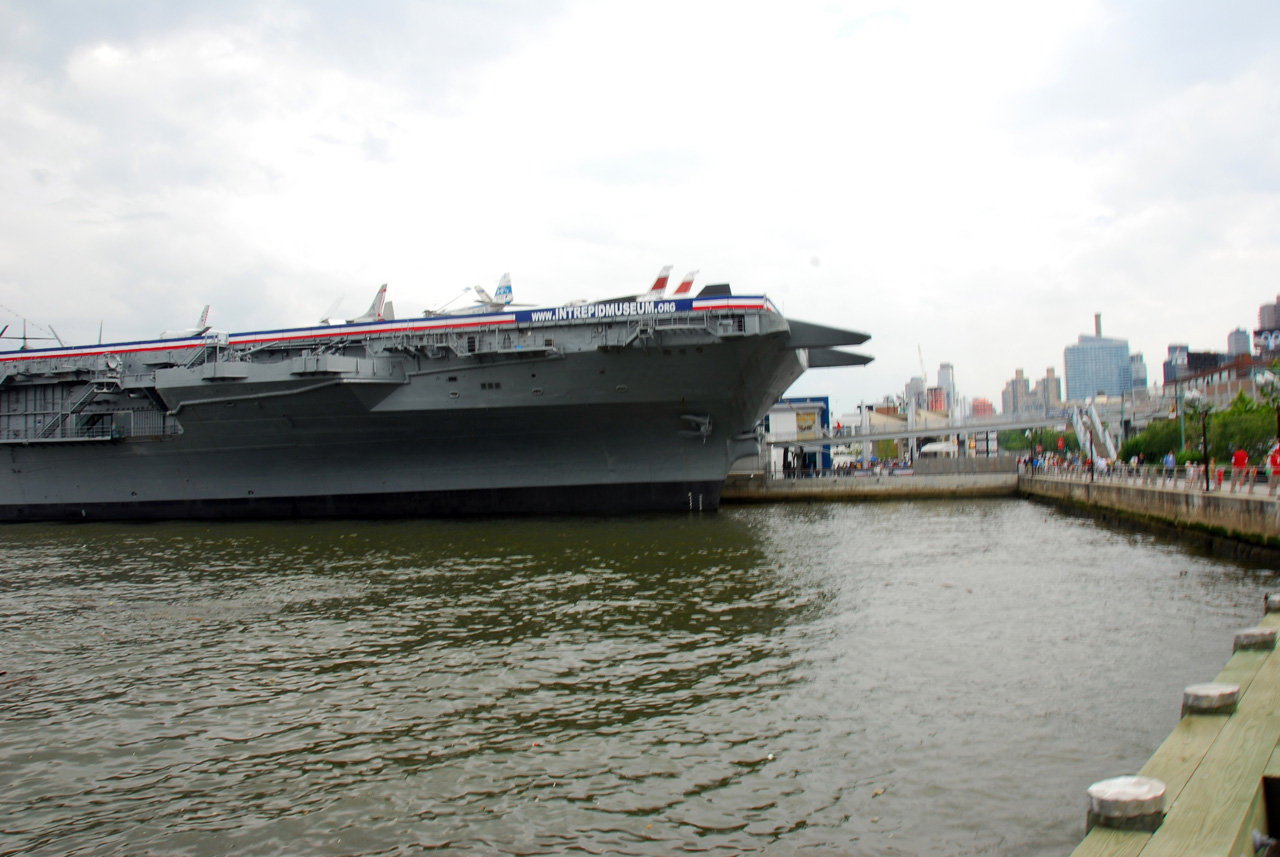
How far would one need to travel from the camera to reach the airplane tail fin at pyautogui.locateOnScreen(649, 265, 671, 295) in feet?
86.6

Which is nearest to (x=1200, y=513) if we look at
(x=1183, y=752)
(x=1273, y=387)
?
(x=1273, y=387)

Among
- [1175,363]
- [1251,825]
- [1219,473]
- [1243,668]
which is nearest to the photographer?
[1251,825]

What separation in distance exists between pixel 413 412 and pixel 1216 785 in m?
23.4

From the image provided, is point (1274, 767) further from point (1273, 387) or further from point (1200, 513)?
point (1273, 387)

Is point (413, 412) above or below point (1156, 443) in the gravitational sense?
above

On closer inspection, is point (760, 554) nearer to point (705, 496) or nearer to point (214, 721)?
point (705, 496)

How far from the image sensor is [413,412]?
2481 cm

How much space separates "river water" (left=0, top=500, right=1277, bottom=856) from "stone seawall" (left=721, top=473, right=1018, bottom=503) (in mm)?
23776

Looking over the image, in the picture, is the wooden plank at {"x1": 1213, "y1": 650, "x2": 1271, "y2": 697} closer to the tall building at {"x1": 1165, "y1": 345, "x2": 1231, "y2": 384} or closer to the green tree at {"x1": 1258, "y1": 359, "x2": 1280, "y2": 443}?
the green tree at {"x1": 1258, "y1": 359, "x2": 1280, "y2": 443}

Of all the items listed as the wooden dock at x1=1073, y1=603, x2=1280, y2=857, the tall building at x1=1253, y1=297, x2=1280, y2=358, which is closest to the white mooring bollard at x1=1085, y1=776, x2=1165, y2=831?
the wooden dock at x1=1073, y1=603, x2=1280, y2=857

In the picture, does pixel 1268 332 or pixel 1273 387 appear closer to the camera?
pixel 1273 387

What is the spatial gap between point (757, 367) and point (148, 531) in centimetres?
1981

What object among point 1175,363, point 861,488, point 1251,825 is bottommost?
point 861,488

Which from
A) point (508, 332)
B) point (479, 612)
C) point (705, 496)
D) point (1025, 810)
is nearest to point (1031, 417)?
point (705, 496)
